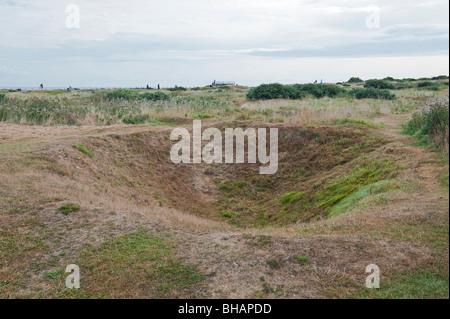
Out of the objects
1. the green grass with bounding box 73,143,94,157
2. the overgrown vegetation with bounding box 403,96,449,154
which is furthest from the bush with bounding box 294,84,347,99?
the green grass with bounding box 73,143,94,157

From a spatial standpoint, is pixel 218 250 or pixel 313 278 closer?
pixel 313 278

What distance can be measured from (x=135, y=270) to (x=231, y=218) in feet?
22.7

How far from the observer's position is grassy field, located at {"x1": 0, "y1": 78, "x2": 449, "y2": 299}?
436 centimetres

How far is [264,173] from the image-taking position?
46.0 feet

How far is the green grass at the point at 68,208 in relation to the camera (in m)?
6.70

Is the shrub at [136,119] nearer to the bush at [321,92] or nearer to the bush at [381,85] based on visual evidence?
the bush at [321,92]

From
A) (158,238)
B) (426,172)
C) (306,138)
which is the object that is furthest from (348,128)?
(158,238)

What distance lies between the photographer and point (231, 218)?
11570 millimetres

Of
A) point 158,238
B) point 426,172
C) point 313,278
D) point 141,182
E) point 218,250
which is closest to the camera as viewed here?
point 313,278

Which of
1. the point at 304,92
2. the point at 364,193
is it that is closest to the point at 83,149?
the point at 364,193

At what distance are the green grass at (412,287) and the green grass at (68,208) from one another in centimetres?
488

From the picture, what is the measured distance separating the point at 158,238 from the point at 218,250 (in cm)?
110

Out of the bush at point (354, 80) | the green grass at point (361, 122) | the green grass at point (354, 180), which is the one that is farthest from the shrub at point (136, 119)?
the bush at point (354, 80)
